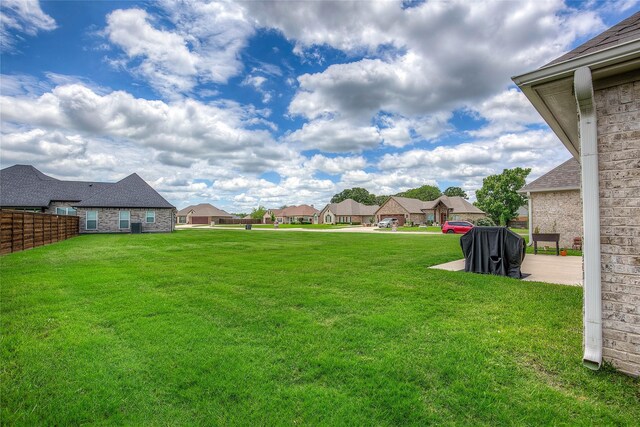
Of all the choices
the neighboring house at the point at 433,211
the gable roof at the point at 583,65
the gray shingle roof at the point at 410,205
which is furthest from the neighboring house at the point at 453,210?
the gable roof at the point at 583,65

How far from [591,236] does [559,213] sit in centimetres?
1439

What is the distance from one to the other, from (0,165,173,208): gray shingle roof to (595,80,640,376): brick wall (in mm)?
31105

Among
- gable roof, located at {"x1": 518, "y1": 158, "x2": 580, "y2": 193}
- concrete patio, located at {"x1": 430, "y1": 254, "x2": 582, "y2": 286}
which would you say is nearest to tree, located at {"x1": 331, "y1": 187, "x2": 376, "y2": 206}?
gable roof, located at {"x1": 518, "y1": 158, "x2": 580, "y2": 193}

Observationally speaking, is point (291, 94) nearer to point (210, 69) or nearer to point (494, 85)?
point (210, 69)

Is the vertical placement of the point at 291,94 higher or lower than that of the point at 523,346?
higher

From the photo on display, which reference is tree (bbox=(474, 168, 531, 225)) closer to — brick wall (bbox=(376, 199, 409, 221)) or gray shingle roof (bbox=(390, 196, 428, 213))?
gray shingle roof (bbox=(390, 196, 428, 213))

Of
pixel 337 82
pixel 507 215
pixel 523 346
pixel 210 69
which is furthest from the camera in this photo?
pixel 507 215

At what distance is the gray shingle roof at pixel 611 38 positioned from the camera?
A: 9.33 ft

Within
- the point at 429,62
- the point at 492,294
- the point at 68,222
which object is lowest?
the point at 492,294

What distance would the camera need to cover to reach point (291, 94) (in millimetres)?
18156

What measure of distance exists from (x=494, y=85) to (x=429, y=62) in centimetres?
278

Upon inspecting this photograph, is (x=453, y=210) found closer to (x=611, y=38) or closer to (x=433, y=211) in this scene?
(x=433, y=211)

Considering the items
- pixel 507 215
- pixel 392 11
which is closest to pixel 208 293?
pixel 392 11

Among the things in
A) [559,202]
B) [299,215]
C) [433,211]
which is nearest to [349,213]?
[299,215]
